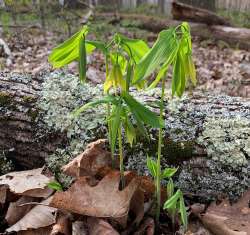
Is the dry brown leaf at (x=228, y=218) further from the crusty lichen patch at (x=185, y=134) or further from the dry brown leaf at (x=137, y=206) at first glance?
the dry brown leaf at (x=137, y=206)

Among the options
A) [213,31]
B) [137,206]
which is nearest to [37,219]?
[137,206]

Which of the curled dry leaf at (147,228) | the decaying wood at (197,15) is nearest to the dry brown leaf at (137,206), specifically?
the curled dry leaf at (147,228)

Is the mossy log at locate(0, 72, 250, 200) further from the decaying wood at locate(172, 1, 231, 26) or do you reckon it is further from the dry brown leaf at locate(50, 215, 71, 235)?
the decaying wood at locate(172, 1, 231, 26)

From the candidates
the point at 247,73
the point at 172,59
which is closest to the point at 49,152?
the point at 172,59

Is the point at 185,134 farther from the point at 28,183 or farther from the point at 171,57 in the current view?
the point at 28,183

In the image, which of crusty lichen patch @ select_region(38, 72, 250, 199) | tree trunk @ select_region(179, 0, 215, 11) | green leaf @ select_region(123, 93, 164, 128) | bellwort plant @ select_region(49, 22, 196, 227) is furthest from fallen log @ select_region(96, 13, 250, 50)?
green leaf @ select_region(123, 93, 164, 128)
